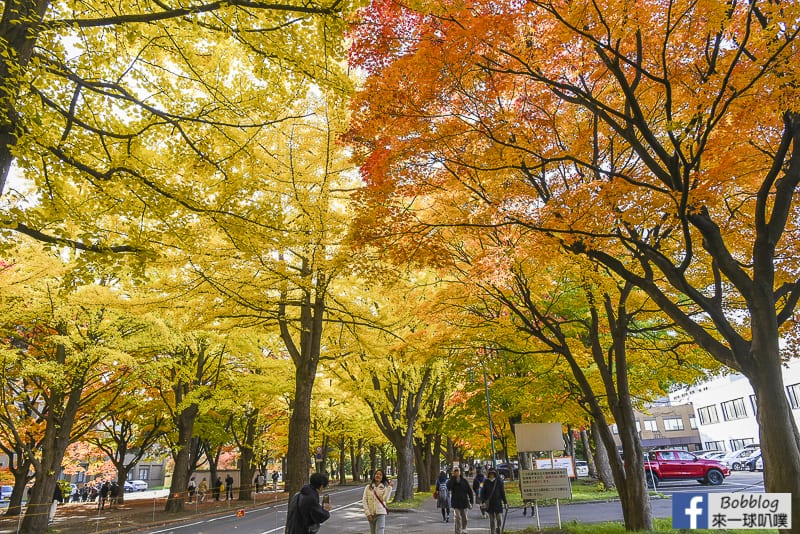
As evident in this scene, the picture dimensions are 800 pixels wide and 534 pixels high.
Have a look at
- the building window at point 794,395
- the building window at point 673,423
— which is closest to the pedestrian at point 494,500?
the building window at point 794,395

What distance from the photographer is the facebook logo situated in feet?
16.2

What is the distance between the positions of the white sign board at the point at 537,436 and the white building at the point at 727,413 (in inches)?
1160

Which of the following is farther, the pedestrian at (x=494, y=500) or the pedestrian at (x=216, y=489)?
the pedestrian at (x=216, y=489)

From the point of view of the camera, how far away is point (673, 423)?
64812 millimetres

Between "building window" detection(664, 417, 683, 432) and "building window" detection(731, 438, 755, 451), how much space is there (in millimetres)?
22525

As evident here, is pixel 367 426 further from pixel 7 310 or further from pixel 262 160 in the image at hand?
pixel 262 160

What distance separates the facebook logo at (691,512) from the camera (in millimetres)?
4949

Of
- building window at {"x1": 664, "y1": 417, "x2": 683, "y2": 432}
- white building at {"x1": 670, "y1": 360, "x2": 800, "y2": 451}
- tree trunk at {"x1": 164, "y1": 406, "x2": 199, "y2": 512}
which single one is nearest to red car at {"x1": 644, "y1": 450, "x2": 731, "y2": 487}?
white building at {"x1": 670, "y1": 360, "x2": 800, "y2": 451}

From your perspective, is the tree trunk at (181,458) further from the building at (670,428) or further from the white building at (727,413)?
the building at (670,428)

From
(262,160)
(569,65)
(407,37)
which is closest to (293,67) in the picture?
(407,37)

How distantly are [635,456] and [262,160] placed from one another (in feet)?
31.2

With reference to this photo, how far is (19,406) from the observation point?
2091 cm

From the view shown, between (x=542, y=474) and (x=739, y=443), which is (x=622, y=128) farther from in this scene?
(x=739, y=443)

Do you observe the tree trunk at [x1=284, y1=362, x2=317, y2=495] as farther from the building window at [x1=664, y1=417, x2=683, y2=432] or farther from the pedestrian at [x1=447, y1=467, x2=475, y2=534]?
the building window at [x1=664, y1=417, x2=683, y2=432]
